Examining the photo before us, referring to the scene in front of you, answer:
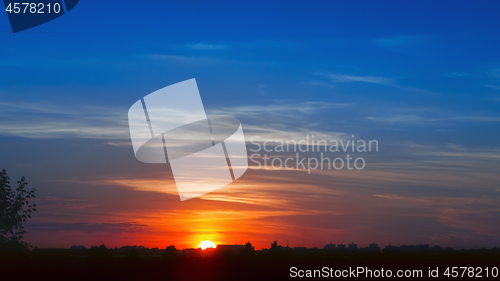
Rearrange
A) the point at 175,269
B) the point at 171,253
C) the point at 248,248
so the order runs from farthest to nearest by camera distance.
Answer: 1. the point at 248,248
2. the point at 171,253
3. the point at 175,269

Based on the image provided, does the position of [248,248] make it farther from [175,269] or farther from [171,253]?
[175,269]

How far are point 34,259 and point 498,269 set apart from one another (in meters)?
39.8

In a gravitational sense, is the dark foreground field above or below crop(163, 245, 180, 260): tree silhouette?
below

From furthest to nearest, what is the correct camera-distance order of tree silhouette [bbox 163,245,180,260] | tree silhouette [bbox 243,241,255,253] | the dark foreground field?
tree silhouette [bbox 243,241,255,253] → tree silhouette [bbox 163,245,180,260] → the dark foreground field

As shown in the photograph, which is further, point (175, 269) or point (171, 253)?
point (171, 253)

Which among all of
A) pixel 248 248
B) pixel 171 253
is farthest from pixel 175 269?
pixel 248 248

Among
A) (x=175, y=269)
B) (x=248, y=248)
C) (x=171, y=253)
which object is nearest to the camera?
(x=175, y=269)

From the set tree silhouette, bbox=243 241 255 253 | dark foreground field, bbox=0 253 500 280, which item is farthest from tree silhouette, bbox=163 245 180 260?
tree silhouette, bbox=243 241 255 253

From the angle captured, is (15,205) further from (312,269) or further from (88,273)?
(312,269)

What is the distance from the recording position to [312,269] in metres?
43.0

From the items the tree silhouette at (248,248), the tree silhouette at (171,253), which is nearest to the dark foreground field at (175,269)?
the tree silhouette at (171,253)

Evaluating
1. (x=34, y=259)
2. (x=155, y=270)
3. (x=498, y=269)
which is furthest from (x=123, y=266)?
(x=498, y=269)

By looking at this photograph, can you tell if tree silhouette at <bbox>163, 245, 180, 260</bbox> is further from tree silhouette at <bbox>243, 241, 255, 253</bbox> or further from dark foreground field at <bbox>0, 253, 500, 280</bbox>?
tree silhouette at <bbox>243, 241, 255, 253</bbox>

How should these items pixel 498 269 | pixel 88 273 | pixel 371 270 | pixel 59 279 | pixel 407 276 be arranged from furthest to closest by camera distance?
pixel 498 269
pixel 371 270
pixel 407 276
pixel 88 273
pixel 59 279
